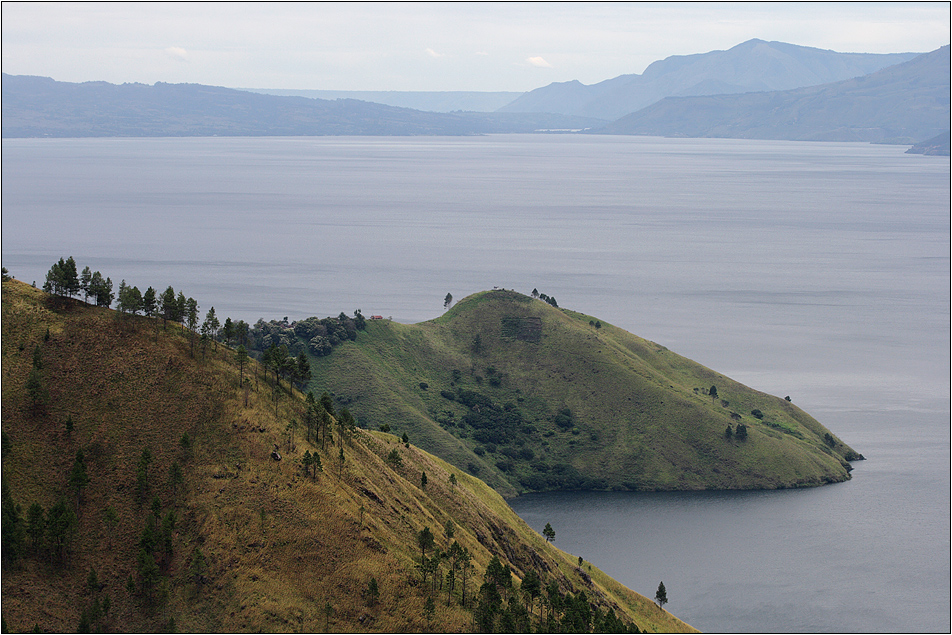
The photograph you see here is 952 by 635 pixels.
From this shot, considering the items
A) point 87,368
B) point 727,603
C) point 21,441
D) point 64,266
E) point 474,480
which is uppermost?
point 64,266

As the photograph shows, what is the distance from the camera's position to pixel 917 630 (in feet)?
519

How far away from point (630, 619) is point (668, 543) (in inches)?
2525

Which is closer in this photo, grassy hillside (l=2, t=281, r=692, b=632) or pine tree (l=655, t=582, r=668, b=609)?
grassy hillside (l=2, t=281, r=692, b=632)

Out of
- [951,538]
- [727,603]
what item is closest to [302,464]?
[727,603]

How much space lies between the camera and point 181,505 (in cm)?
9981

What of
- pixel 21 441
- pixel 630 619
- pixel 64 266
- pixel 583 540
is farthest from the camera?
pixel 583 540

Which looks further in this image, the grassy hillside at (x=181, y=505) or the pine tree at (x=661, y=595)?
the pine tree at (x=661, y=595)

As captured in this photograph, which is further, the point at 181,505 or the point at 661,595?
the point at 661,595

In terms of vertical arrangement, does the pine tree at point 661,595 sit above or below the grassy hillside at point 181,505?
below

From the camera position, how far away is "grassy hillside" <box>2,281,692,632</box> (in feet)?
302

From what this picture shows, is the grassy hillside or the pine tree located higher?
the grassy hillside

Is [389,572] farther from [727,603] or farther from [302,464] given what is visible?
[727,603]

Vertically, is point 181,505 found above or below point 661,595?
above

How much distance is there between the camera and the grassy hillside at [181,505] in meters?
92.1
